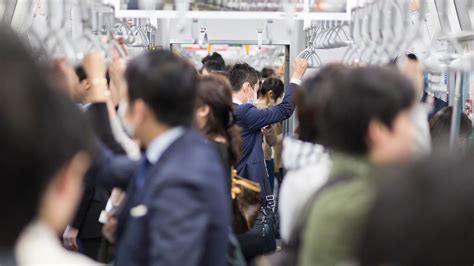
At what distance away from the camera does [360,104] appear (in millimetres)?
1608

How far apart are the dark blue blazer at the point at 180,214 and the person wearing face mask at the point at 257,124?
4.78 feet

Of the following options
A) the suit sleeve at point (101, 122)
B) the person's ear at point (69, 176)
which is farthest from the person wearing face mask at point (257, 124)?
the person's ear at point (69, 176)

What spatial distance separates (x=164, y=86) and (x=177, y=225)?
0.41m

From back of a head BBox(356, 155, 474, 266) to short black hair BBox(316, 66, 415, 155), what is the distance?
1.63 feet

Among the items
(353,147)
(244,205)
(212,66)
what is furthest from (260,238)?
(212,66)

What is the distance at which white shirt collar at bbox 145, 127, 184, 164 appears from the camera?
200 centimetres

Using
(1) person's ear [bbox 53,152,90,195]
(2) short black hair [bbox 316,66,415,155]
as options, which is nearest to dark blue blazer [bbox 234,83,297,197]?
(2) short black hair [bbox 316,66,415,155]

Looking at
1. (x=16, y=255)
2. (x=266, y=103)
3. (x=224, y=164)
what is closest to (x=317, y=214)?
(x=16, y=255)

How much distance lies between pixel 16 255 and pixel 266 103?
5.14 metres

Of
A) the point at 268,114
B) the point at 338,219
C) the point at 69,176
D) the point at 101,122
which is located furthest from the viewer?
the point at 268,114

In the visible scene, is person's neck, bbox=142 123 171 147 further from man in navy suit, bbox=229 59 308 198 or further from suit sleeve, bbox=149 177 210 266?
man in navy suit, bbox=229 59 308 198

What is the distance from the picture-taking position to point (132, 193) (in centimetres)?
212

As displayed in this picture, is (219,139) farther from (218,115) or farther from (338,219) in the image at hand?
(338,219)

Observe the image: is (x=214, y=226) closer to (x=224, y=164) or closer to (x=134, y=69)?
(x=134, y=69)
